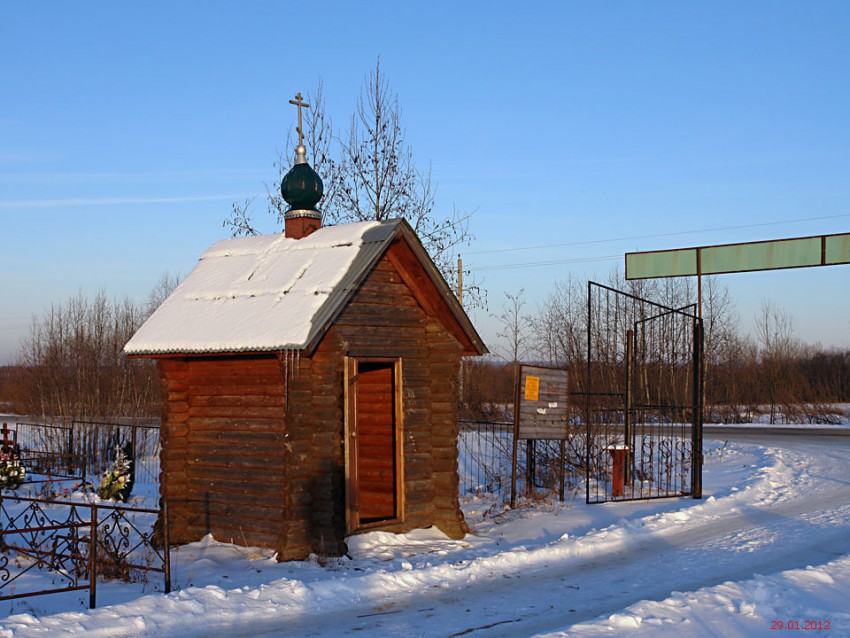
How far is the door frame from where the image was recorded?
1100cm

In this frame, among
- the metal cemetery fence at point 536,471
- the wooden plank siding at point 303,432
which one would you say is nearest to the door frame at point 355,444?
the wooden plank siding at point 303,432

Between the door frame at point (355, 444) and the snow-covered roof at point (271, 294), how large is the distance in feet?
3.07

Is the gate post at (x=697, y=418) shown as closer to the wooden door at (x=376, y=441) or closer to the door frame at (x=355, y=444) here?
the wooden door at (x=376, y=441)

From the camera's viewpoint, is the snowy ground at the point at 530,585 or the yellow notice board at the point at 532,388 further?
the yellow notice board at the point at 532,388

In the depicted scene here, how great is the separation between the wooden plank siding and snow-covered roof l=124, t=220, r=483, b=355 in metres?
0.42

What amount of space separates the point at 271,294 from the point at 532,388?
5.28 m

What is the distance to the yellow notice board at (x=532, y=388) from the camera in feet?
48.2

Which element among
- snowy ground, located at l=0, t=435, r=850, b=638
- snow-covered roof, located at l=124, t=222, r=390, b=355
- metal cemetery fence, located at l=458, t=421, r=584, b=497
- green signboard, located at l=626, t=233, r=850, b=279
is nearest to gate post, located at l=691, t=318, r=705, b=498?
snowy ground, located at l=0, t=435, r=850, b=638

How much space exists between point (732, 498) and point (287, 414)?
863cm

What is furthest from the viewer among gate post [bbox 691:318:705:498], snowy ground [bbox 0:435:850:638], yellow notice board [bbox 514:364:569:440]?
gate post [bbox 691:318:705:498]

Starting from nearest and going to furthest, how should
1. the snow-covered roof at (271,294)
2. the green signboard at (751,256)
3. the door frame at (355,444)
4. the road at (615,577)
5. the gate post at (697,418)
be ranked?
the road at (615,577) → the snow-covered roof at (271,294) → the door frame at (355,444) → the gate post at (697,418) → the green signboard at (751,256)

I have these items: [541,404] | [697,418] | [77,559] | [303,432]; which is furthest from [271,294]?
[697,418]

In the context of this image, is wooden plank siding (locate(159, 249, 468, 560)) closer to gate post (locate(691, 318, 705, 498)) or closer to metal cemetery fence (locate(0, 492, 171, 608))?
metal cemetery fence (locate(0, 492, 171, 608))

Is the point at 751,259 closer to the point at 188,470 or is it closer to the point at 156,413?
the point at 188,470
